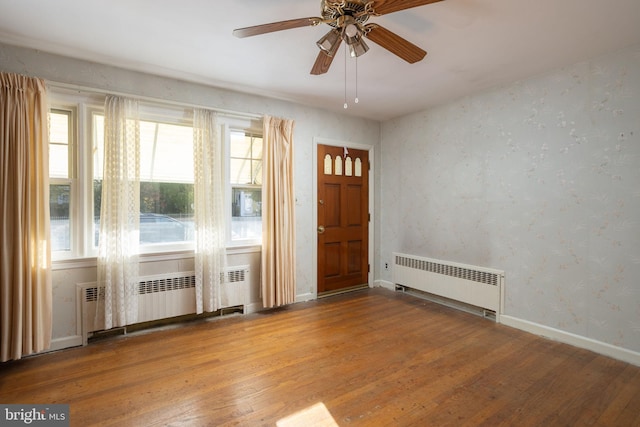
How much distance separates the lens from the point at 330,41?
6.05 ft

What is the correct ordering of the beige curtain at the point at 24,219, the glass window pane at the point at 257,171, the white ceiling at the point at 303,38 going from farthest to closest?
the glass window pane at the point at 257,171
the beige curtain at the point at 24,219
the white ceiling at the point at 303,38

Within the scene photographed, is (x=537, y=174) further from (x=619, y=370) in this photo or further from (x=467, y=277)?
(x=619, y=370)

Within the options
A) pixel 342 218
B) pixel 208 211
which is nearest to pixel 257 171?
pixel 208 211

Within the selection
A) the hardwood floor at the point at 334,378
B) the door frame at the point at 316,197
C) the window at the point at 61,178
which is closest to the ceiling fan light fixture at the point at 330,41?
the hardwood floor at the point at 334,378

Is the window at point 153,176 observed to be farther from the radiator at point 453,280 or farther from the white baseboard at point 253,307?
the radiator at point 453,280

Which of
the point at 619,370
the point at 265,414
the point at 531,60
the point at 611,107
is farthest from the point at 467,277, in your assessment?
the point at 265,414

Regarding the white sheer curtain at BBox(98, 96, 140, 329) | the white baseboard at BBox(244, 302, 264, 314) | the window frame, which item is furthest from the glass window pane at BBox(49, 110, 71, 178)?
the white baseboard at BBox(244, 302, 264, 314)

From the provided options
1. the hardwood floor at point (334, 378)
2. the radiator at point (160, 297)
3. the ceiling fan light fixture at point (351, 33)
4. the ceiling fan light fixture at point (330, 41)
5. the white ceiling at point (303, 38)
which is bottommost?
the hardwood floor at point (334, 378)

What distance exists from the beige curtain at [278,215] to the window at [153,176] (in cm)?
22

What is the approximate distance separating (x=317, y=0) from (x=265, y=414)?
2.69m

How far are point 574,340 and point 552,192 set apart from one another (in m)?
1.41

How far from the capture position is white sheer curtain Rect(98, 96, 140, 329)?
9.52ft

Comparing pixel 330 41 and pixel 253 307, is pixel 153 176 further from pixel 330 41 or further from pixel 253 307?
pixel 330 41

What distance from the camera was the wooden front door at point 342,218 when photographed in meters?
4.40
